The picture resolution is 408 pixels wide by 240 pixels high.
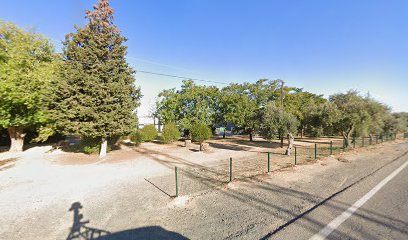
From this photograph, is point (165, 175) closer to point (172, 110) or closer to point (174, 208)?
point (174, 208)

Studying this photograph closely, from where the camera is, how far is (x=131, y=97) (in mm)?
12273

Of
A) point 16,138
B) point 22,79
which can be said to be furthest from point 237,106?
point 16,138

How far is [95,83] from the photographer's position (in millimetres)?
A: 10344

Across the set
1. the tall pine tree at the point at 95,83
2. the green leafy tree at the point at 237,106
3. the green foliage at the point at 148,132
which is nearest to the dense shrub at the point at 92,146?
the tall pine tree at the point at 95,83

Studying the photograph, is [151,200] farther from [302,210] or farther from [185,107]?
[185,107]

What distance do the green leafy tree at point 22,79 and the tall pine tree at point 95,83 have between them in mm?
1671

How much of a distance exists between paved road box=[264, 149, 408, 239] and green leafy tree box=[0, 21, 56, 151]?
548 inches

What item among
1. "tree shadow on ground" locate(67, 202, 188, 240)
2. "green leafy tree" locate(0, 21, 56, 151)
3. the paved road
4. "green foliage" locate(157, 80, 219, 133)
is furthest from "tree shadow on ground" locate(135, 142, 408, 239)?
"green foliage" locate(157, 80, 219, 133)

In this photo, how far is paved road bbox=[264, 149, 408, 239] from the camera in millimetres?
3490

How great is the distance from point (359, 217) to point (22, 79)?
669 inches

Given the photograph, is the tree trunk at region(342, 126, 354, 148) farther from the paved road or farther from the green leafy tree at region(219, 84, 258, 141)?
the paved road

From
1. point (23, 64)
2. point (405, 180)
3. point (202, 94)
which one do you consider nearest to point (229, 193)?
point (405, 180)

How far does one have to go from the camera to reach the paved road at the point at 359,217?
3490mm

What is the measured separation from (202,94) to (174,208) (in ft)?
66.3
